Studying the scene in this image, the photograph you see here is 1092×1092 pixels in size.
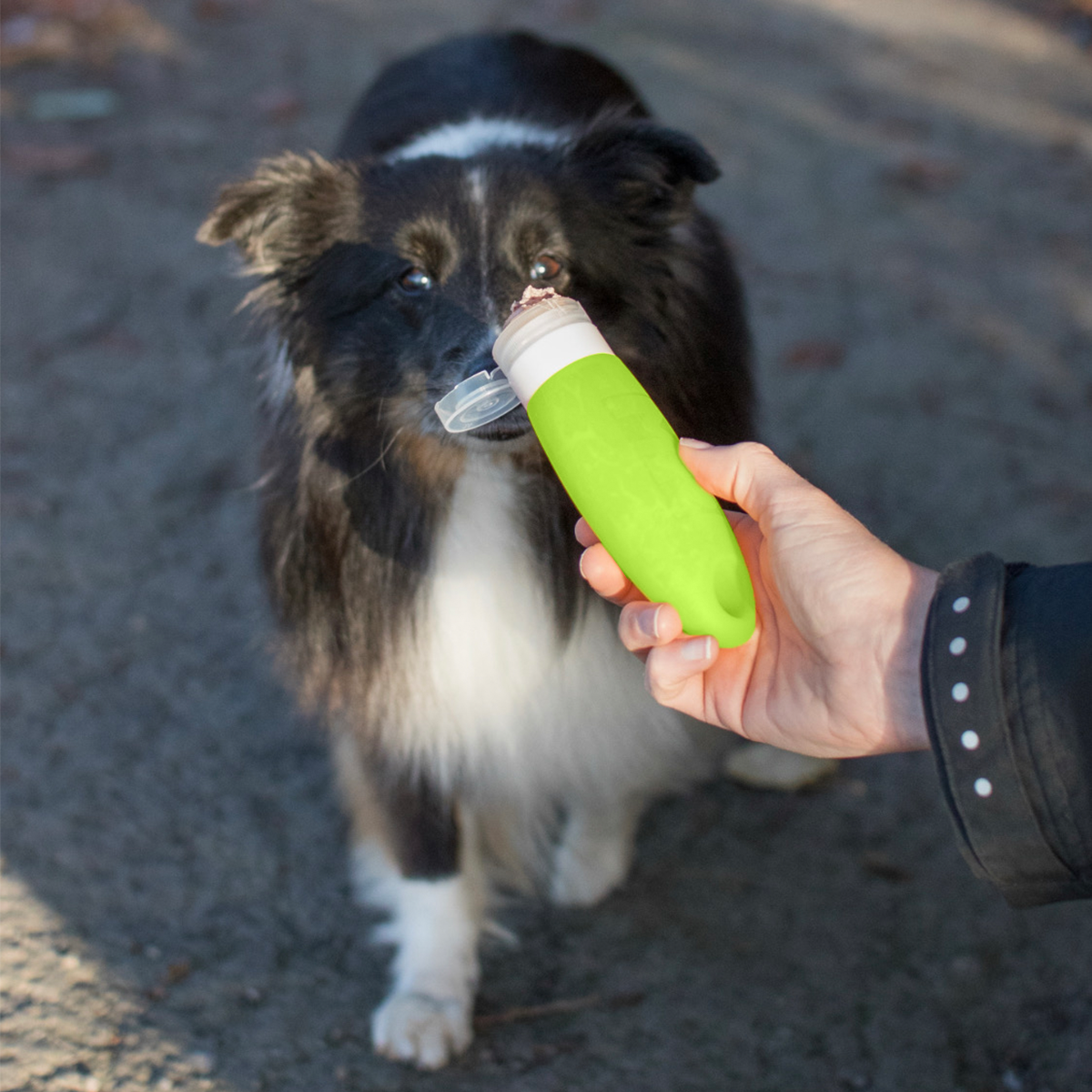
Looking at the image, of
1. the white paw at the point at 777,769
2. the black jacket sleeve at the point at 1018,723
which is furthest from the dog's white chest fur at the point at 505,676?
the black jacket sleeve at the point at 1018,723

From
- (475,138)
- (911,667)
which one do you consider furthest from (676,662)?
(475,138)

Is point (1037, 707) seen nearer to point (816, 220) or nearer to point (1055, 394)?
point (1055, 394)

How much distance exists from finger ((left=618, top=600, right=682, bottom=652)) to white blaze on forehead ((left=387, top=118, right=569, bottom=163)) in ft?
3.82

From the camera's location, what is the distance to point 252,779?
2846 millimetres

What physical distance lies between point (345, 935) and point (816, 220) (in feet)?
12.8

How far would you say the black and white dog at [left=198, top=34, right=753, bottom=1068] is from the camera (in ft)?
6.86

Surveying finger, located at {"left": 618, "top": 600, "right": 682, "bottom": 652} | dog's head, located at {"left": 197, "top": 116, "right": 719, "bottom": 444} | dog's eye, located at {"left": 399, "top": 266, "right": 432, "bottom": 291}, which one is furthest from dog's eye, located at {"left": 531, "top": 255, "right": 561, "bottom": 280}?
finger, located at {"left": 618, "top": 600, "right": 682, "bottom": 652}

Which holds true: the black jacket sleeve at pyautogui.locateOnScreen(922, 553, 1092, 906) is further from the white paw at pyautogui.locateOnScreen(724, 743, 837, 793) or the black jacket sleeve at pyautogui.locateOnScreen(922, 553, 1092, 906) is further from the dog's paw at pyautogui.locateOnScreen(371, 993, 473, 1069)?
the white paw at pyautogui.locateOnScreen(724, 743, 837, 793)

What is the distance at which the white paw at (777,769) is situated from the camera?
9.44 feet

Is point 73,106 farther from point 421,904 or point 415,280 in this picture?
point 421,904

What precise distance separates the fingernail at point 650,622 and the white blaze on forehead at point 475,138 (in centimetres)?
118

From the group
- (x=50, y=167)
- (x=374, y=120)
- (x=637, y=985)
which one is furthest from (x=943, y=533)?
(x=50, y=167)

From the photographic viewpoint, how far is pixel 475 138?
247 cm

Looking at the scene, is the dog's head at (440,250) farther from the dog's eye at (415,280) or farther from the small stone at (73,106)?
the small stone at (73,106)
